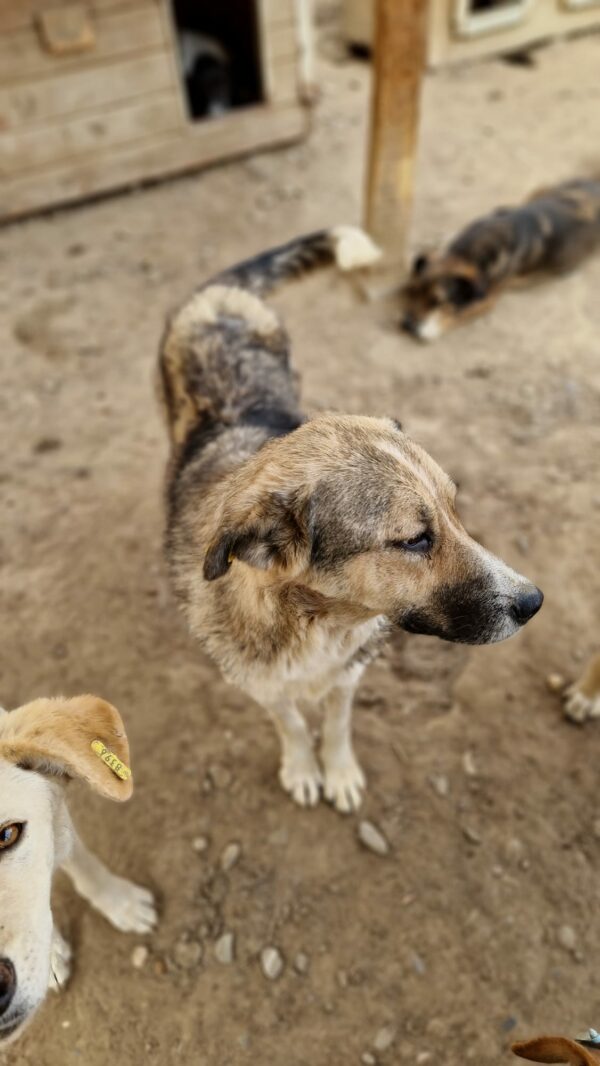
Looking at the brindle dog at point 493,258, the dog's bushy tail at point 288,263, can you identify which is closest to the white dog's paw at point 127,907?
the dog's bushy tail at point 288,263

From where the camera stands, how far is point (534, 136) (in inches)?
283

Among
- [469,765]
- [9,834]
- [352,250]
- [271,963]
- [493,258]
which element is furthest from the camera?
[493,258]

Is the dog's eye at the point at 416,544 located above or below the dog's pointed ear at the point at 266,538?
below

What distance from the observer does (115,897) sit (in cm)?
257

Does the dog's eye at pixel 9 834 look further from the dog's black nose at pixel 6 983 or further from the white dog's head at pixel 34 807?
the dog's black nose at pixel 6 983

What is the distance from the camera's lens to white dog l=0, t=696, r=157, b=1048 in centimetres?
163

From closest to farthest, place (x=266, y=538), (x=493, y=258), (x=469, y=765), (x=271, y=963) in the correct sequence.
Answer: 1. (x=266, y=538)
2. (x=271, y=963)
3. (x=469, y=765)
4. (x=493, y=258)

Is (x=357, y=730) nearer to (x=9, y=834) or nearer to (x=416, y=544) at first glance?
(x=416, y=544)

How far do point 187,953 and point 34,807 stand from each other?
1.20 metres

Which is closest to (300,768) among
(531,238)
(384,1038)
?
(384,1038)

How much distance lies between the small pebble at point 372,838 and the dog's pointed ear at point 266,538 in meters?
1.48

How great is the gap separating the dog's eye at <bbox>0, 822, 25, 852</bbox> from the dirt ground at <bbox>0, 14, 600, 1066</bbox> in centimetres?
116

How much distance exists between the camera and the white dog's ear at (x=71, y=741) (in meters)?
1.76

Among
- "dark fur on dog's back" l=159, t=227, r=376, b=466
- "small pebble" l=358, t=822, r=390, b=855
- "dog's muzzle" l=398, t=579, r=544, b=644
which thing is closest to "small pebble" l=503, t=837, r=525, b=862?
"small pebble" l=358, t=822, r=390, b=855
